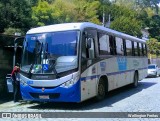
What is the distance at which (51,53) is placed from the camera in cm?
1124

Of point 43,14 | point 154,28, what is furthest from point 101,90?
point 154,28

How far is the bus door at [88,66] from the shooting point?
1123cm

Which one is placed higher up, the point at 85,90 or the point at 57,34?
the point at 57,34

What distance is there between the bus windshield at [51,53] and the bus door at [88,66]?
1.43 feet

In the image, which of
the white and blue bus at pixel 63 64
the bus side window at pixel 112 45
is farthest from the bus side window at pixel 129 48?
the white and blue bus at pixel 63 64

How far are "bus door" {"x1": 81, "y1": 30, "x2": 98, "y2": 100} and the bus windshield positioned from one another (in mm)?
437

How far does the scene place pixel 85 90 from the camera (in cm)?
1135

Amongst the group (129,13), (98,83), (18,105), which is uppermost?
(129,13)

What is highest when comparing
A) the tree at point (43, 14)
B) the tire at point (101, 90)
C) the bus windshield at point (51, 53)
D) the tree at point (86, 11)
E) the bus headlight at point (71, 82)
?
the tree at point (86, 11)

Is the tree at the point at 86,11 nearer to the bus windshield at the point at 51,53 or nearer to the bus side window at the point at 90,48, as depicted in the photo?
the bus side window at the point at 90,48

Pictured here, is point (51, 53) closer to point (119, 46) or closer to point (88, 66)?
point (88, 66)

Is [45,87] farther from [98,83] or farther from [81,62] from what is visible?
[98,83]

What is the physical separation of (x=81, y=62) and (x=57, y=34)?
1.40 m

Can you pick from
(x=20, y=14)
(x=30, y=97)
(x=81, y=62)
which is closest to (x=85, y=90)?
(x=81, y=62)
